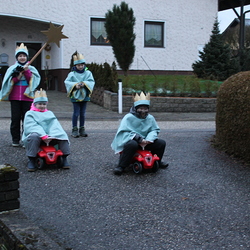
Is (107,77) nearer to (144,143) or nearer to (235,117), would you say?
(235,117)

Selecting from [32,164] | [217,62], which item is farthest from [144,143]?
[217,62]

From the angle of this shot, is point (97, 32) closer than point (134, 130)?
No

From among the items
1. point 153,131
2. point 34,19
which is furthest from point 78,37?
point 153,131

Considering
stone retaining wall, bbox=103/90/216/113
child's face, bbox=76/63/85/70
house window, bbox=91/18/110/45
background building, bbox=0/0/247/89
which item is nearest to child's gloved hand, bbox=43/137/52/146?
child's face, bbox=76/63/85/70

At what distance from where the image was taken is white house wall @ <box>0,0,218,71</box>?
21.4m

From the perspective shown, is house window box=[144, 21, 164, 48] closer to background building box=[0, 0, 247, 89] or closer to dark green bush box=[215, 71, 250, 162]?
background building box=[0, 0, 247, 89]

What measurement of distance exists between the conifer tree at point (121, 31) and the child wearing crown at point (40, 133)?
1258 centimetres

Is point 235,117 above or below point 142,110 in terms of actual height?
below

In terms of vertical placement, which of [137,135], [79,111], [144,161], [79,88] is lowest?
[144,161]

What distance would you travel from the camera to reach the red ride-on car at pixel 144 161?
19.6 feet

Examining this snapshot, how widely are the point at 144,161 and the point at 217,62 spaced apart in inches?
610

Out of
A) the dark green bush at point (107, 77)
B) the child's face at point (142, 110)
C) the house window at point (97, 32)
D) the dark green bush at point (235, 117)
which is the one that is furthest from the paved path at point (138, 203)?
the house window at point (97, 32)

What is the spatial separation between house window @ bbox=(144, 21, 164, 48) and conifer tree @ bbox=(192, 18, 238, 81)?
A: 346 cm

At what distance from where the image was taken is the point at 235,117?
7.02 m
